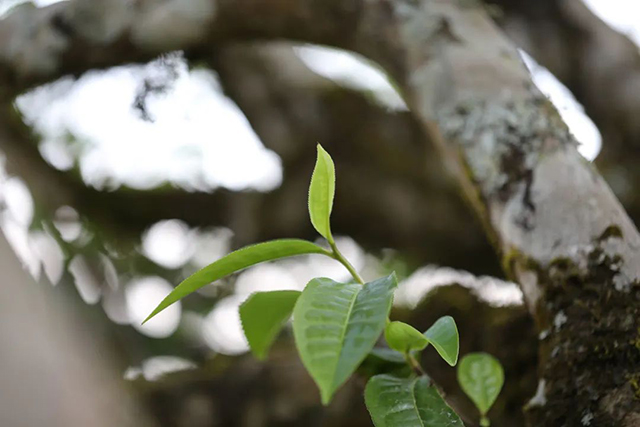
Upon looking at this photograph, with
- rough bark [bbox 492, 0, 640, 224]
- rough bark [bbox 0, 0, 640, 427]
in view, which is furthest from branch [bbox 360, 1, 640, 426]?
rough bark [bbox 492, 0, 640, 224]

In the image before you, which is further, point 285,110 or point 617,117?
point 285,110

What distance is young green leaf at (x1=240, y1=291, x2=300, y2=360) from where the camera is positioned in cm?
38

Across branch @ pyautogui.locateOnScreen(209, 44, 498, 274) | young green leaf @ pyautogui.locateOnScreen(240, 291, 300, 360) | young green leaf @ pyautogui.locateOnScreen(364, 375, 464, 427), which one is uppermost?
young green leaf @ pyautogui.locateOnScreen(364, 375, 464, 427)

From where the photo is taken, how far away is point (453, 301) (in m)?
0.81

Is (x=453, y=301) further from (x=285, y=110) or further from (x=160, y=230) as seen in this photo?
(x=160, y=230)

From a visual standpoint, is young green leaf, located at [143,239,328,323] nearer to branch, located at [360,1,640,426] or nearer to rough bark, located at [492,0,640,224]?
branch, located at [360,1,640,426]

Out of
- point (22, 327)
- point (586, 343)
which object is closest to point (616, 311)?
point (586, 343)

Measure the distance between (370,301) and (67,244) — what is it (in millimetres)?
1204

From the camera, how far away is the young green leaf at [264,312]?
38cm

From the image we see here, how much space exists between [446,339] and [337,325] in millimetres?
80

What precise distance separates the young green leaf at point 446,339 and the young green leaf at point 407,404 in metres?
0.04

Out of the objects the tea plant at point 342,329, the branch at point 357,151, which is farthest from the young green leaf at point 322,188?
the branch at point 357,151

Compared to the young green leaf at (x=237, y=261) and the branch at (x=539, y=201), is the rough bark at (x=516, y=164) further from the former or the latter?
the young green leaf at (x=237, y=261)

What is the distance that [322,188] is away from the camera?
34cm
